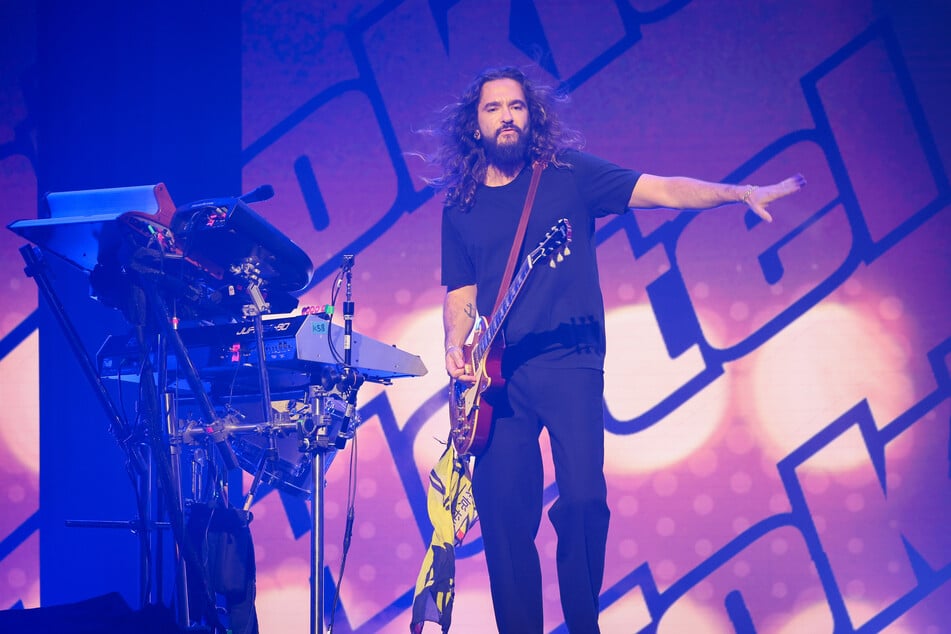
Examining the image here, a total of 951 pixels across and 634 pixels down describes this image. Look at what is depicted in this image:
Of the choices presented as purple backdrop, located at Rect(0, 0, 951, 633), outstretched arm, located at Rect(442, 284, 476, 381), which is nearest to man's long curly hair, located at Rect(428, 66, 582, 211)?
outstretched arm, located at Rect(442, 284, 476, 381)

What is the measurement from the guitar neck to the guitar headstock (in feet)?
0.11

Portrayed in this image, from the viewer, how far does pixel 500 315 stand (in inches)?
97.7

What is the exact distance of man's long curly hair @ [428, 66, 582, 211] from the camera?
2727 millimetres

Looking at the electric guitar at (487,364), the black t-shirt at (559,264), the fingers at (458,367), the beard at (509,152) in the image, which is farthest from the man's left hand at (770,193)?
the fingers at (458,367)

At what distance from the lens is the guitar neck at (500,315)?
7.97 feet

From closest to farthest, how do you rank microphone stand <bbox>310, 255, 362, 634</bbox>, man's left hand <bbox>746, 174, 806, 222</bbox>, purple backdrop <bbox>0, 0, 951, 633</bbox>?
man's left hand <bbox>746, 174, 806, 222</bbox>, microphone stand <bbox>310, 255, 362, 634</bbox>, purple backdrop <bbox>0, 0, 951, 633</bbox>

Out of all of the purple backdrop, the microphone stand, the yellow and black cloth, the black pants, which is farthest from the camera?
the purple backdrop

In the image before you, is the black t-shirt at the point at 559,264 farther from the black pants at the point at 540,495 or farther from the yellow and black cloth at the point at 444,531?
the yellow and black cloth at the point at 444,531

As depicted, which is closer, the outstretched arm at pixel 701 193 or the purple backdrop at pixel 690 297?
the outstretched arm at pixel 701 193

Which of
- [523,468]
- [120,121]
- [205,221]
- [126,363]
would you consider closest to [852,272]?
[523,468]

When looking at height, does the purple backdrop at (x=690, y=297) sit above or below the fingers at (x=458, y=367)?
above

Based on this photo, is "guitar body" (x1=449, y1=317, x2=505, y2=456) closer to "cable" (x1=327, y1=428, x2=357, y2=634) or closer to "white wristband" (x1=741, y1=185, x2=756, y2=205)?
"cable" (x1=327, y1=428, x2=357, y2=634)

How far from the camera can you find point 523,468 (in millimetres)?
2465

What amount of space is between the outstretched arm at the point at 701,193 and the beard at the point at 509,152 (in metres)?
0.40
